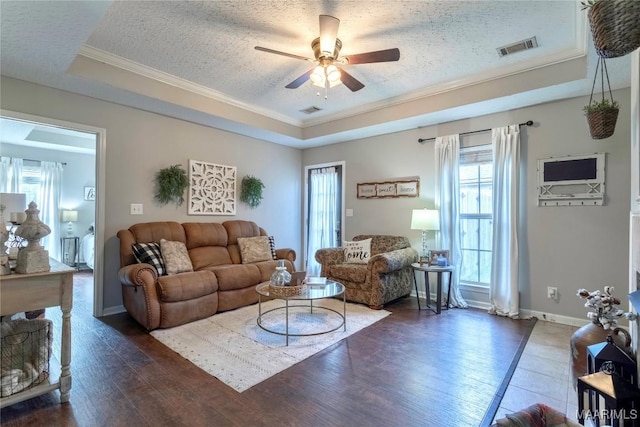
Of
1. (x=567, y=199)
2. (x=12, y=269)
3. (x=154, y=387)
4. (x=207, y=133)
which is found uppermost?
(x=207, y=133)

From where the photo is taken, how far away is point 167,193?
394cm

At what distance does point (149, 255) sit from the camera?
3.29 metres

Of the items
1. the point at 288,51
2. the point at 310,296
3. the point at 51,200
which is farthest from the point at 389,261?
the point at 51,200

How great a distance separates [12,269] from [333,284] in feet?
8.05

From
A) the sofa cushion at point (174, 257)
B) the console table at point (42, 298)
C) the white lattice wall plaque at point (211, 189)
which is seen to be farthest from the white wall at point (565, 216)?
the console table at point (42, 298)

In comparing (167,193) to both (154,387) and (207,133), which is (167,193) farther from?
(154,387)

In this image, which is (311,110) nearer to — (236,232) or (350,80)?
(350,80)

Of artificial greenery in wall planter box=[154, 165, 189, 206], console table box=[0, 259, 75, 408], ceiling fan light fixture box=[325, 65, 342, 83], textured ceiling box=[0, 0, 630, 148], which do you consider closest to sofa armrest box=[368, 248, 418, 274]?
textured ceiling box=[0, 0, 630, 148]

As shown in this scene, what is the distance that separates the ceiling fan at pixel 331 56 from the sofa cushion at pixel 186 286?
7.34ft

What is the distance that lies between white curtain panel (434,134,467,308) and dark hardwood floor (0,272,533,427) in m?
1.05

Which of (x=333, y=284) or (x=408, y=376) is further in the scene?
(x=333, y=284)

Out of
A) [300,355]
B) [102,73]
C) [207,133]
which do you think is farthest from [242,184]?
[300,355]

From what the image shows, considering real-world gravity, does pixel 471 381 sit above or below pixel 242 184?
below

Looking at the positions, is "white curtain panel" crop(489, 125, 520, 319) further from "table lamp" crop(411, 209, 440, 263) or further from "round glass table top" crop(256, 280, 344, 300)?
"round glass table top" crop(256, 280, 344, 300)
